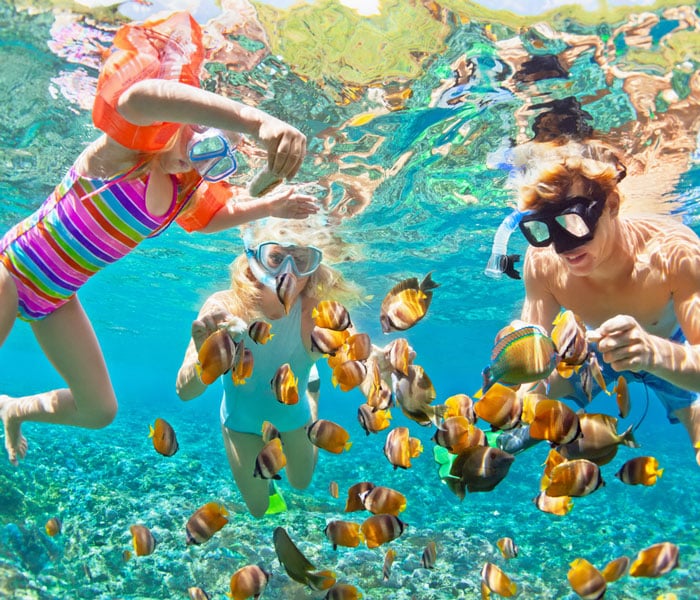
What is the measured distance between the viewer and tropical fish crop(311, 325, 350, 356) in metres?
3.71

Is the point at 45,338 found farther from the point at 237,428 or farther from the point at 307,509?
the point at 307,509

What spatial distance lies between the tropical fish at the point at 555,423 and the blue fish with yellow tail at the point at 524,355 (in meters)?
0.22

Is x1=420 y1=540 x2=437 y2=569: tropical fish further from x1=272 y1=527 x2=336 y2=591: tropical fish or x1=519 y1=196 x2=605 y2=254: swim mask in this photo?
x1=519 y1=196 x2=605 y2=254: swim mask

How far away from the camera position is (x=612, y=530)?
11.0 metres

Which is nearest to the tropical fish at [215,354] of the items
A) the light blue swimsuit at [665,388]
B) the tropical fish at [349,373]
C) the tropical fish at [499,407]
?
the tropical fish at [349,373]

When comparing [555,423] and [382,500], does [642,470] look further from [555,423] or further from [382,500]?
[382,500]

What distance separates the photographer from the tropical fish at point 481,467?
114 inches

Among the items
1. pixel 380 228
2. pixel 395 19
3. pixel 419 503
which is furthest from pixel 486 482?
pixel 380 228

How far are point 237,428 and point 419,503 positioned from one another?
24.1 ft

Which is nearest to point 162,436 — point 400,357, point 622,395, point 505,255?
point 400,357

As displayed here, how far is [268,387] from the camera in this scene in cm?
666

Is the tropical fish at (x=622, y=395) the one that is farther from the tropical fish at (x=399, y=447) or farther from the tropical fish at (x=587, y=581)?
the tropical fish at (x=399, y=447)

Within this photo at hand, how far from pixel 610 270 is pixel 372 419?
3699 mm

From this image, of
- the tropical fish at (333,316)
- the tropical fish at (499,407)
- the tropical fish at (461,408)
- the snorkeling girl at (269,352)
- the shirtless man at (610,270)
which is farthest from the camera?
the snorkeling girl at (269,352)
